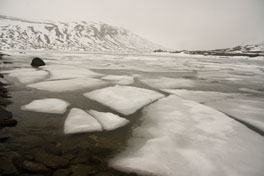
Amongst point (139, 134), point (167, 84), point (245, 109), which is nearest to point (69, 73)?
point (167, 84)

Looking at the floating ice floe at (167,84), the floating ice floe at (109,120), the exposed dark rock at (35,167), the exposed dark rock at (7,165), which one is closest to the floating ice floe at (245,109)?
the floating ice floe at (167,84)

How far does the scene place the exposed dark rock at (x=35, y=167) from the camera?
115 inches

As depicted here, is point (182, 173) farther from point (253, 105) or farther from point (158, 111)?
point (253, 105)

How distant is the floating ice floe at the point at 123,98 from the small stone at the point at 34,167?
2907mm

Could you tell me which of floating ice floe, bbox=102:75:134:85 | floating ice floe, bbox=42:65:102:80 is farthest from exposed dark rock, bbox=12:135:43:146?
floating ice floe, bbox=42:65:102:80

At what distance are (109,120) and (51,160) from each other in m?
1.91

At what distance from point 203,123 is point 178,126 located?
29.1 inches

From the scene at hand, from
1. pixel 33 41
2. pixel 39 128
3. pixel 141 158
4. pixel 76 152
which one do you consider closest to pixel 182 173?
pixel 141 158

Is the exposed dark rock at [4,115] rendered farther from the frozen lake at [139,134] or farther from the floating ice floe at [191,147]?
the floating ice floe at [191,147]

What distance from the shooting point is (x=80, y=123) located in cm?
460

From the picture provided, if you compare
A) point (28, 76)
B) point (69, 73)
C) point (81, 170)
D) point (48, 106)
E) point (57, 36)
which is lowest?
point (81, 170)

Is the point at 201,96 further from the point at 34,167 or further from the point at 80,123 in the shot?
the point at 34,167

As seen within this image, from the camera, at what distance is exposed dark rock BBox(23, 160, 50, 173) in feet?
9.59

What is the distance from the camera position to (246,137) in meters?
4.08
